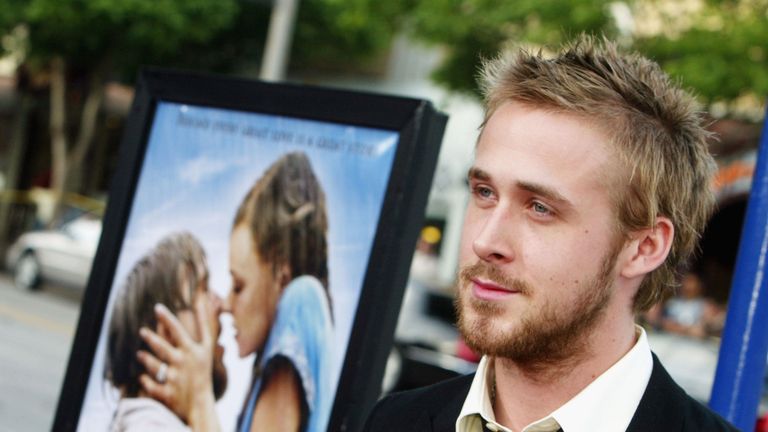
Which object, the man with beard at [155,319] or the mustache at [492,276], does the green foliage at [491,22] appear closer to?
the man with beard at [155,319]

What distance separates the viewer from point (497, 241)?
1676mm

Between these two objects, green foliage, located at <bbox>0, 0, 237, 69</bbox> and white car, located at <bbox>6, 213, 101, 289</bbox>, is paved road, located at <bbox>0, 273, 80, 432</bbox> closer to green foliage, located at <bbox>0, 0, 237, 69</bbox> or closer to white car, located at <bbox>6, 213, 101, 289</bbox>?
white car, located at <bbox>6, 213, 101, 289</bbox>

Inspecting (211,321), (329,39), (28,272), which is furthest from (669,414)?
(329,39)

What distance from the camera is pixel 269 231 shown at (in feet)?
8.01

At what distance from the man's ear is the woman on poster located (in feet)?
2.71

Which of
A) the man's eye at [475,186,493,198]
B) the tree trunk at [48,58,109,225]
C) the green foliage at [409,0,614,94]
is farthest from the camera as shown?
the tree trunk at [48,58,109,225]

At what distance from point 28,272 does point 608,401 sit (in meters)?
17.0

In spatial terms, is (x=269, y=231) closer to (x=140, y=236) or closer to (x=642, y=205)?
(x=140, y=236)

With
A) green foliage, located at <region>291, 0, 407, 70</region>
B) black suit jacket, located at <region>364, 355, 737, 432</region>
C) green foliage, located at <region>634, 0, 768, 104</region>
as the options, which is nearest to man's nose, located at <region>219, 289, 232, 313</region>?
black suit jacket, located at <region>364, 355, 737, 432</region>

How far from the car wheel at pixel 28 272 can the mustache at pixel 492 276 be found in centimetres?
1650

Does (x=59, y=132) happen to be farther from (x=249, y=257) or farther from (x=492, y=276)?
(x=492, y=276)

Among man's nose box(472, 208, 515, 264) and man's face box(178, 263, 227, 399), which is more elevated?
man's nose box(472, 208, 515, 264)

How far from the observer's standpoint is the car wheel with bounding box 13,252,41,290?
56.4ft

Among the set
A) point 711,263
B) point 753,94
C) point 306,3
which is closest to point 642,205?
point 753,94
